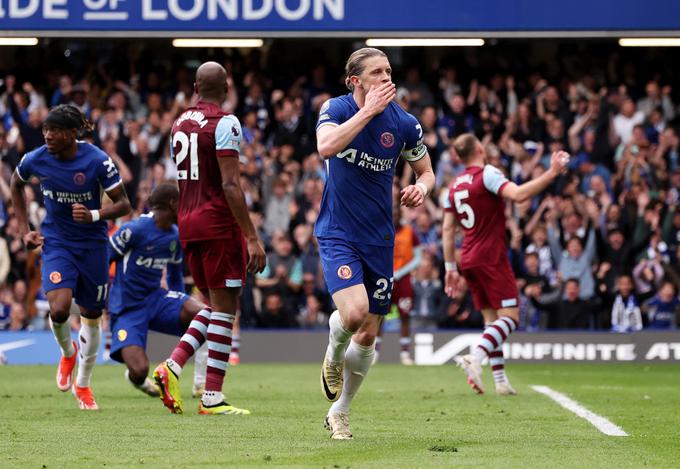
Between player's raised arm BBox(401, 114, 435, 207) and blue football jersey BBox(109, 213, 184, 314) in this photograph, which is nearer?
player's raised arm BBox(401, 114, 435, 207)

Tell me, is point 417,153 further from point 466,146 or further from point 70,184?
point 466,146

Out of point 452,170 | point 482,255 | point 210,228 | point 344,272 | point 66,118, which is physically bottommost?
point 482,255

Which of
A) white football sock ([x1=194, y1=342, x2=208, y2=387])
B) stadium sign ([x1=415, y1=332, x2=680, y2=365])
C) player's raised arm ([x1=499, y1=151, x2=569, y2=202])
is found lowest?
stadium sign ([x1=415, y1=332, x2=680, y2=365])

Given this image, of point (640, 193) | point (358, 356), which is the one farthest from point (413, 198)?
point (640, 193)

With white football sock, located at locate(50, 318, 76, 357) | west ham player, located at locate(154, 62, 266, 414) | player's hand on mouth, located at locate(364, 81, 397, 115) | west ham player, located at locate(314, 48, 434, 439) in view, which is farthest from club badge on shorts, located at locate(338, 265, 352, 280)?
white football sock, located at locate(50, 318, 76, 357)

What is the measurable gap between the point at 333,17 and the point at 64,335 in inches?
471

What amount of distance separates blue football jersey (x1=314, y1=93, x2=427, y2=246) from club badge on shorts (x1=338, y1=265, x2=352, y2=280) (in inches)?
8.7

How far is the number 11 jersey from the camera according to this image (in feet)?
32.0

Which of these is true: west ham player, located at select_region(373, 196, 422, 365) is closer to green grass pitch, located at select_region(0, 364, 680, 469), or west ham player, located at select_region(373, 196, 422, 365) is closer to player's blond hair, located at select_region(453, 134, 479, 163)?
green grass pitch, located at select_region(0, 364, 680, 469)

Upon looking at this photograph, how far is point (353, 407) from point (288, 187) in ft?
37.0

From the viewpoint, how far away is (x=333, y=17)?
22.0m

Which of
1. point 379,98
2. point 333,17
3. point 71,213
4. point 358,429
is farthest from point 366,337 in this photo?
point 333,17

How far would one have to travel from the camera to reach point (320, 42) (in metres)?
24.9

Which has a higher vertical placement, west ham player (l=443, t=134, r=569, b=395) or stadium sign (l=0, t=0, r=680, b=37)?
stadium sign (l=0, t=0, r=680, b=37)
